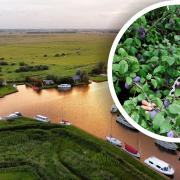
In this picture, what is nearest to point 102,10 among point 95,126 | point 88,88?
point 88,88

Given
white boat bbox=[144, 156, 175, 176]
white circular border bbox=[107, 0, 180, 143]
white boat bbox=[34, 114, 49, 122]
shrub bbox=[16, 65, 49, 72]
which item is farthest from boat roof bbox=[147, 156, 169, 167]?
shrub bbox=[16, 65, 49, 72]

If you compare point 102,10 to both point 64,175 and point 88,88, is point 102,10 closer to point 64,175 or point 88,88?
point 88,88

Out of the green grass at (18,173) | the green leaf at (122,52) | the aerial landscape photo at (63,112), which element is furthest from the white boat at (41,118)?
the green leaf at (122,52)

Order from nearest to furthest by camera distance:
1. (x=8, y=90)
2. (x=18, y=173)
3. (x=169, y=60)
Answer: (x=169, y=60) → (x=18, y=173) → (x=8, y=90)

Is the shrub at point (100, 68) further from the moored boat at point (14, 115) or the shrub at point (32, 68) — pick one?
the moored boat at point (14, 115)

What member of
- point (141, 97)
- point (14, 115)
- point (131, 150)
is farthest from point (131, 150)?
point (14, 115)

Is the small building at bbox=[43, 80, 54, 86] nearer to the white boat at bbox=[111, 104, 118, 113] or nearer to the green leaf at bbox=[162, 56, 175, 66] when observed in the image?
the white boat at bbox=[111, 104, 118, 113]

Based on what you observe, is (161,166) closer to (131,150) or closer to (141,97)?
(131,150)
